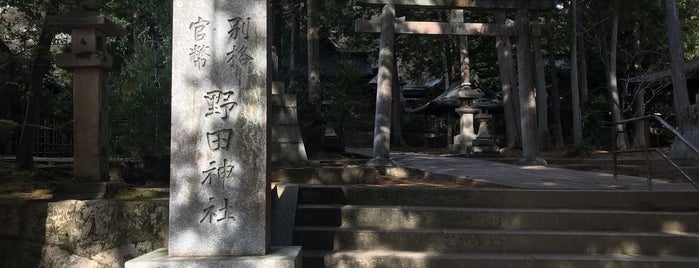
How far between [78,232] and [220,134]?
2.52m

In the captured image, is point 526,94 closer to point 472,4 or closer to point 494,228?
point 472,4

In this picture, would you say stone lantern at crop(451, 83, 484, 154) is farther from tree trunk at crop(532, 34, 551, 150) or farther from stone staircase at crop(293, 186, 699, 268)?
stone staircase at crop(293, 186, 699, 268)

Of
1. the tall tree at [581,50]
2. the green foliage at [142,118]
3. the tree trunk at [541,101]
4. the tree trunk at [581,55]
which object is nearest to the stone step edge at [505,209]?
the green foliage at [142,118]

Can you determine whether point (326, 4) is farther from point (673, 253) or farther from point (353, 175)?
point (673, 253)

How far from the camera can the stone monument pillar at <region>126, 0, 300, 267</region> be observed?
3.26 m

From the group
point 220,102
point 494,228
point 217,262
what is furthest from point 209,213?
point 494,228

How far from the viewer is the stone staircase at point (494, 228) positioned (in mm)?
4148

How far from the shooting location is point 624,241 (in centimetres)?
440

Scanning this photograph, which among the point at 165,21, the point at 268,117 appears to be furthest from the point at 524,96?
the point at 165,21

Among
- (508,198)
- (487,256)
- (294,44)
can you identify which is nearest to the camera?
(487,256)

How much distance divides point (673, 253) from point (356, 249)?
9.48 feet

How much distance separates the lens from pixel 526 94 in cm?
991

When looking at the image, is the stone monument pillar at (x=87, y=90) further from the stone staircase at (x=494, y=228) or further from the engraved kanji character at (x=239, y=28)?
the engraved kanji character at (x=239, y=28)

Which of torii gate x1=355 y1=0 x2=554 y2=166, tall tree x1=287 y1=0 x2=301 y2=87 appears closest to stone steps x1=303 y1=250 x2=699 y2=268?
torii gate x1=355 y1=0 x2=554 y2=166
